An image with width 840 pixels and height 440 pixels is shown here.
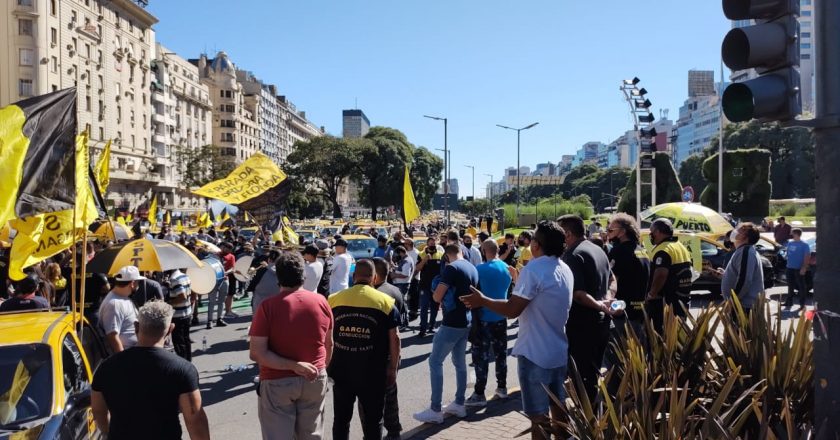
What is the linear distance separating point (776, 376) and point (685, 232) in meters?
11.5

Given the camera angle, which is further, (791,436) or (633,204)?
(633,204)

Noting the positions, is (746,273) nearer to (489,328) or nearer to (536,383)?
(489,328)

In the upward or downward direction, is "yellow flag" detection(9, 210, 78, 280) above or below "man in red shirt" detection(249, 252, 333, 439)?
above

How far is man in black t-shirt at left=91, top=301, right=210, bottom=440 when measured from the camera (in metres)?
3.67

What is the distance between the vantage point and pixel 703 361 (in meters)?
4.94

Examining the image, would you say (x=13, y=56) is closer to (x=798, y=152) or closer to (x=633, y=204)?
(x=633, y=204)

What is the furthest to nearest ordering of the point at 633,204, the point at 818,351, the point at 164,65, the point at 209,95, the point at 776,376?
the point at 209,95
the point at 164,65
the point at 633,204
the point at 776,376
the point at 818,351

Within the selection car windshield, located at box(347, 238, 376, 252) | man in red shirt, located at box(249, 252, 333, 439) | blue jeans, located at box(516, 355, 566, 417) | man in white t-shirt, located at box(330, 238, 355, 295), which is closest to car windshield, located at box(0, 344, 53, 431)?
man in red shirt, located at box(249, 252, 333, 439)

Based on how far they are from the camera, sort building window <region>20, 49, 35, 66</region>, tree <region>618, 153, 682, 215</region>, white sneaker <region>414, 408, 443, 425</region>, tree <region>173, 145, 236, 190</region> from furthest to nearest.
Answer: tree <region>173, 145, 236, 190</region>
building window <region>20, 49, 35, 66</region>
tree <region>618, 153, 682, 215</region>
white sneaker <region>414, 408, 443, 425</region>

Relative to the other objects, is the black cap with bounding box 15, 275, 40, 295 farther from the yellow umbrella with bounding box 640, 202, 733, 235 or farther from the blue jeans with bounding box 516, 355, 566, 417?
the yellow umbrella with bounding box 640, 202, 733, 235

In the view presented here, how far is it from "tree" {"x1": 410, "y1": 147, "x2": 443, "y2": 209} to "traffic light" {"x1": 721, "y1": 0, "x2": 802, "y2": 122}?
70.9 m

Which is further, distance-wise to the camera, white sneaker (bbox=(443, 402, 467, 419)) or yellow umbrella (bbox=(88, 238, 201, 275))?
yellow umbrella (bbox=(88, 238, 201, 275))

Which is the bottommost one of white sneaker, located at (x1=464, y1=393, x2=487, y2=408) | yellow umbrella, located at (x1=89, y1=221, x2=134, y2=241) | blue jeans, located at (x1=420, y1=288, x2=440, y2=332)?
white sneaker, located at (x1=464, y1=393, x2=487, y2=408)

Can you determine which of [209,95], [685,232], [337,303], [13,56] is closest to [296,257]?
[337,303]
